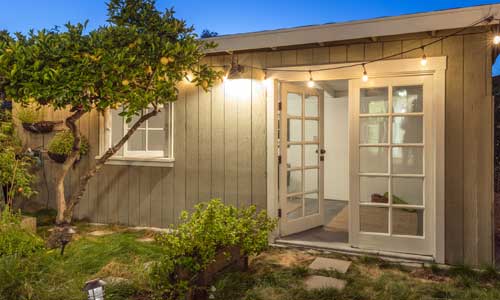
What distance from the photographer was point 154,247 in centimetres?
359

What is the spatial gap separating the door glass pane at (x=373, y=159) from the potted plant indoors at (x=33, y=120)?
13.5ft

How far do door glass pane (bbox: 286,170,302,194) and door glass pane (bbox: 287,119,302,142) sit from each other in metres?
0.38

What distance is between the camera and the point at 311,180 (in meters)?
4.50

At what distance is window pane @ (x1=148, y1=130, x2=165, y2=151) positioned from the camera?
4.93 metres

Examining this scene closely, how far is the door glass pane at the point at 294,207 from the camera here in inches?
166

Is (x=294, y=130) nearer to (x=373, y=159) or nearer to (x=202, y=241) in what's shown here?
(x=373, y=159)

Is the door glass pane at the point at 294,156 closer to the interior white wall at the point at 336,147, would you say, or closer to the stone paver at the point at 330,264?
the stone paver at the point at 330,264

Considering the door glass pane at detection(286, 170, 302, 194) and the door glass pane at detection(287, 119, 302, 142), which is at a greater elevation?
the door glass pane at detection(287, 119, 302, 142)

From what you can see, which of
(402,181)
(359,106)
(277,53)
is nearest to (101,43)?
(277,53)

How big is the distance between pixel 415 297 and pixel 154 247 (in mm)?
2300

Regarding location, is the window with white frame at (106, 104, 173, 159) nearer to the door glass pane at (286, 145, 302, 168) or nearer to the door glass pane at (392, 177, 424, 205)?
the door glass pane at (286, 145, 302, 168)

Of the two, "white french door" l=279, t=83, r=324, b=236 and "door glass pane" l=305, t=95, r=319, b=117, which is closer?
"white french door" l=279, t=83, r=324, b=236

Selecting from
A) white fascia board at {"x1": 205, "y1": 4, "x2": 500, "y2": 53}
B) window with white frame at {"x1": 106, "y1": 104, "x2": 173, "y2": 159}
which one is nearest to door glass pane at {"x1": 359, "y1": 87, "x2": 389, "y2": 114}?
white fascia board at {"x1": 205, "y1": 4, "x2": 500, "y2": 53}

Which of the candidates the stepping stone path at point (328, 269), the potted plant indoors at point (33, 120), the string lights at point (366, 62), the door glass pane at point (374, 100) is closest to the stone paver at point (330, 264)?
the stepping stone path at point (328, 269)
